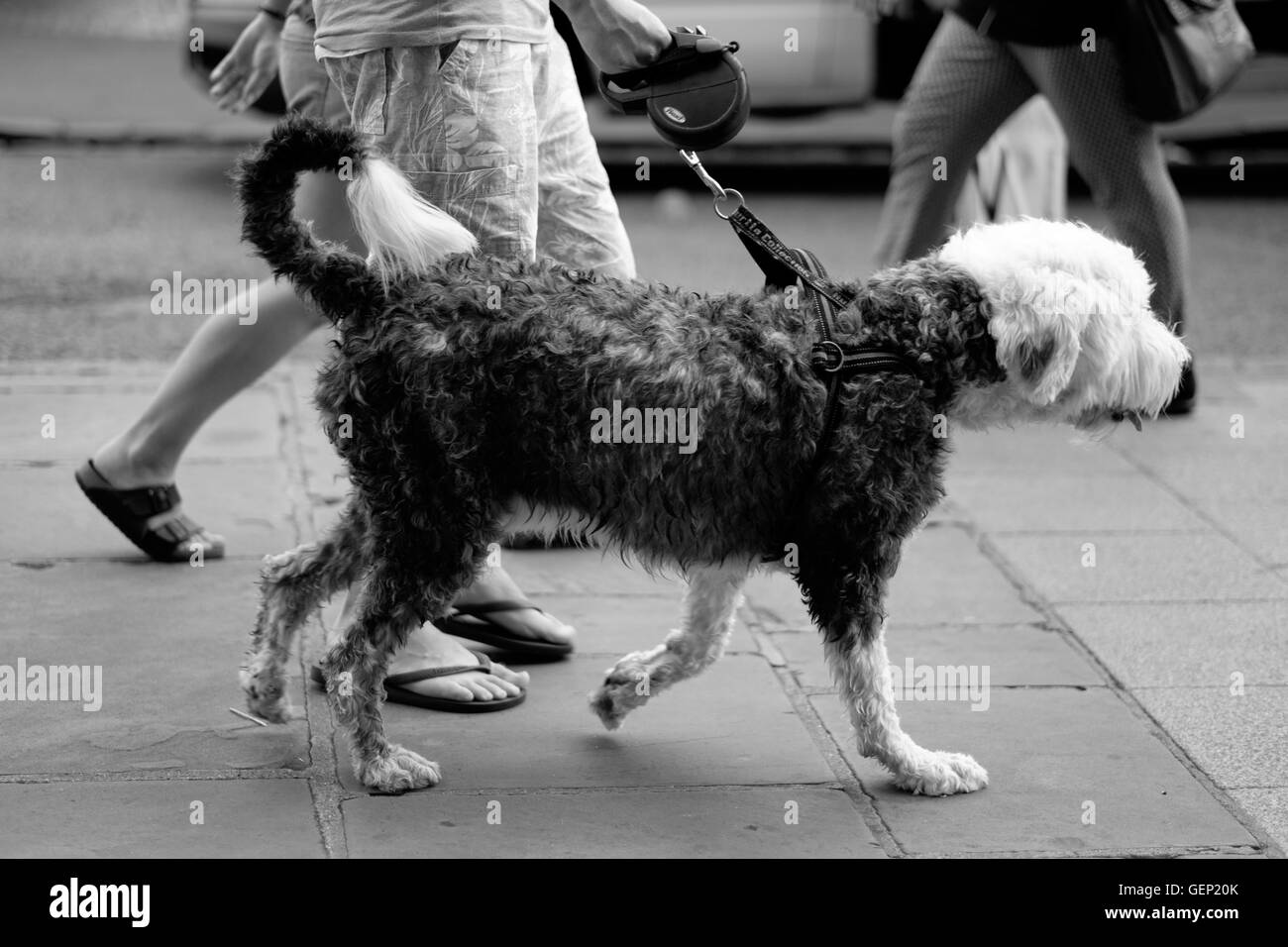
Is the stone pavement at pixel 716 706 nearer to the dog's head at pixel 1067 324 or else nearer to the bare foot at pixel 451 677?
the bare foot at pixel 451 677

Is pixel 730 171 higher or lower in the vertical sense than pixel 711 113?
lower

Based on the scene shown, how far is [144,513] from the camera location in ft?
15.8

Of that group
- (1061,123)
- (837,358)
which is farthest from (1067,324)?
(1061,123)

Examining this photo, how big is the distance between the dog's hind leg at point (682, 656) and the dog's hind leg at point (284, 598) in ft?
2.11

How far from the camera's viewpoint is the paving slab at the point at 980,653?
14.3 feet

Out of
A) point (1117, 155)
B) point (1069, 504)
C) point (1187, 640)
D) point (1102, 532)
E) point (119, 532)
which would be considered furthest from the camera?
point (1117, 155)

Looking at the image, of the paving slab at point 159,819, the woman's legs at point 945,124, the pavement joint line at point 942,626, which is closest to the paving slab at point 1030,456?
the woman's legs at point 945,124

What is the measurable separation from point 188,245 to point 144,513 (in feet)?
14.8

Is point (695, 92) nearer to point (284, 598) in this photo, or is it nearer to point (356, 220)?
point (356, 220)

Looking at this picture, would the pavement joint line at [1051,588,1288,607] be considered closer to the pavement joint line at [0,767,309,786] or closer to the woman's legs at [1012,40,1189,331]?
the woman's legs at [1012,40,1189,331]

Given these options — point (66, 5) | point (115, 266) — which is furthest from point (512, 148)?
point (66, 5)

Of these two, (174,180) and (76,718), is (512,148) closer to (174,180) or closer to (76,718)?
(76,718)

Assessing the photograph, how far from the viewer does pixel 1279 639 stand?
4.61 m

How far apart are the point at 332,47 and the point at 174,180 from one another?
718 cm
